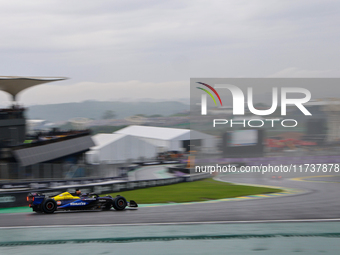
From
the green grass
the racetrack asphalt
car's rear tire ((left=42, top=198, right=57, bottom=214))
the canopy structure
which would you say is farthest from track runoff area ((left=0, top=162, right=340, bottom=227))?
the canopy structure

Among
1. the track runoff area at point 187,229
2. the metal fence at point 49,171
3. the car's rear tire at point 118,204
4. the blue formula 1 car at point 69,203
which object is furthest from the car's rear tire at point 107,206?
the metal fence at point 49,171

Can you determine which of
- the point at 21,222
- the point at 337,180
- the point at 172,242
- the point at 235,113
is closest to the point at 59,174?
the point at 21,222

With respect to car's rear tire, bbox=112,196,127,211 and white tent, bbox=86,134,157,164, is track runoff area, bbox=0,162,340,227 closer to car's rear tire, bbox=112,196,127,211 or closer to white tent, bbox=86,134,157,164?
car's rear tire, bbox=112,196,127,211

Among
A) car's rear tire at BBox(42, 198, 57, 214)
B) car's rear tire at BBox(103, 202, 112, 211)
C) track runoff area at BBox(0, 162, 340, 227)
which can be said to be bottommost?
track runoff area at BBox(0, 162, 340, 227)

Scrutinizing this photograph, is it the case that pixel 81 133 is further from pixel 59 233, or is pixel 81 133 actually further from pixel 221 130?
pixel 59 233

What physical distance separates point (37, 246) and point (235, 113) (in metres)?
13.4

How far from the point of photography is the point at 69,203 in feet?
30.7

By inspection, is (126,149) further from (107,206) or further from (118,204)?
(118,204)

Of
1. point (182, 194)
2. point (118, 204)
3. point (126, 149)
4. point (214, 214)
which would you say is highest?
point (126, 149)

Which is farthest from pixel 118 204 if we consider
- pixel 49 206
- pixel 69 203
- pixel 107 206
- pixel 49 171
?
pixel 49 171

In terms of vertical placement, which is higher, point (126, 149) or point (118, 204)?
point (126, 149)

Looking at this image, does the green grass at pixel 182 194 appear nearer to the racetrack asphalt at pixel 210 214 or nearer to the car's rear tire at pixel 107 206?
the racetrack asphalt at pixel 210 214

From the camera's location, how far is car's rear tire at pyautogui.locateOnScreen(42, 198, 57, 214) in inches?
359

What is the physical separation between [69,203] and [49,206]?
0.50m
